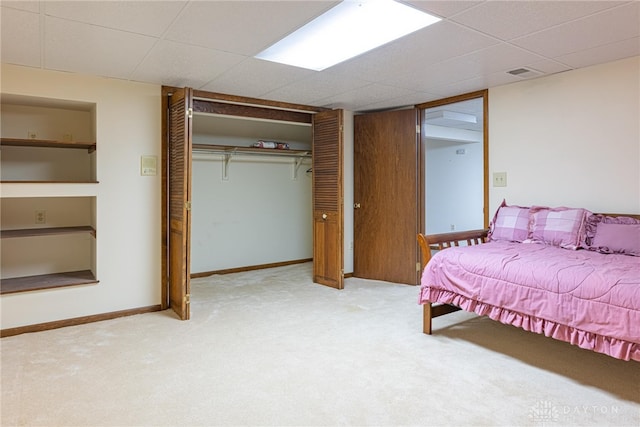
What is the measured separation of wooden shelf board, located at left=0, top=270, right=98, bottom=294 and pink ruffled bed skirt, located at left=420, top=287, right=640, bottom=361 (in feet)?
9.41

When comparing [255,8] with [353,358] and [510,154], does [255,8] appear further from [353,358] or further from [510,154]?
[510,154]

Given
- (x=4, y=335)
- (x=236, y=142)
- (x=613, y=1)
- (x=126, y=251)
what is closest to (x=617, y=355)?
(x=613, y=1)

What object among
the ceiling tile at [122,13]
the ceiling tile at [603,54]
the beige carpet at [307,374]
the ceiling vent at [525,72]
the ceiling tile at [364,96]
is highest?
the ceiling tile at [364,96]

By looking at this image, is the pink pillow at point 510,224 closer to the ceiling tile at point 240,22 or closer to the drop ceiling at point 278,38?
the drop ceiling at point 278,38

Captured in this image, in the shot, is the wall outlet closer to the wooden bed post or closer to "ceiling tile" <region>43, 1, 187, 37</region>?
"ceiling tile" <region>43, 1, 187, 37</region>

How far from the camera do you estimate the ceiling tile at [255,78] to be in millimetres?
3052

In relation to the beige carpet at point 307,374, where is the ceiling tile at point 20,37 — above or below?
above

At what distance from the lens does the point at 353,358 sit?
2.54m

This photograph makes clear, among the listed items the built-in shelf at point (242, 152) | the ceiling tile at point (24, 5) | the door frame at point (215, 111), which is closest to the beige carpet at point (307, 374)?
the door frame at point (215, 111)

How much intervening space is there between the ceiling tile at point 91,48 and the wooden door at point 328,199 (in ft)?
6.92

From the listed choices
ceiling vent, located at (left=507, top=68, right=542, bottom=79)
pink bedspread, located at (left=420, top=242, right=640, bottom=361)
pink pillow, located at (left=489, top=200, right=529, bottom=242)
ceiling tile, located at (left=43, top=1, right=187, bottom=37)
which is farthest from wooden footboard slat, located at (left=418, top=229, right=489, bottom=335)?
ceiling tile, located at (left=43, top=1, right=187, bottom=37)

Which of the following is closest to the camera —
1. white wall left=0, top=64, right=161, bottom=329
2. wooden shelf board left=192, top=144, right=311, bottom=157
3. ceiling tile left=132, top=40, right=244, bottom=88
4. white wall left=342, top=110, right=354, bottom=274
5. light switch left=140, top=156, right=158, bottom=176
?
ceiling tile left=132, top=40, right=244, bottom=88

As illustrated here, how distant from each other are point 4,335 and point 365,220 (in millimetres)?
3611

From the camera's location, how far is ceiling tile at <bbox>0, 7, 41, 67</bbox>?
84.2 inches
